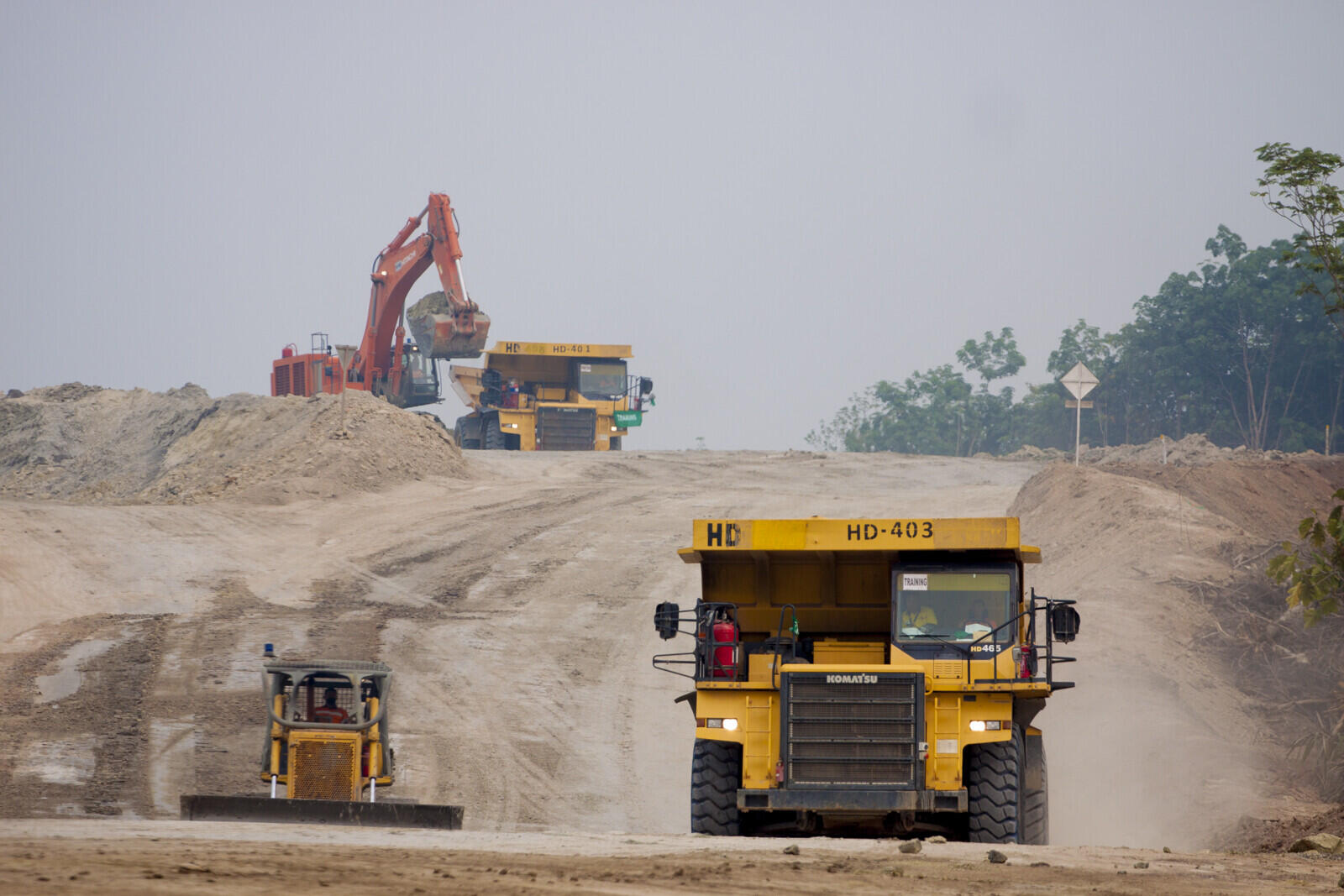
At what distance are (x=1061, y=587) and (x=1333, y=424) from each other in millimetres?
40965

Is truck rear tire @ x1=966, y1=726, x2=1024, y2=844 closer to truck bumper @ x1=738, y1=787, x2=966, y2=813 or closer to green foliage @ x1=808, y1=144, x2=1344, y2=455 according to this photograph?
truck bumper @ x1=738, y1=787, x2=966, y2=813

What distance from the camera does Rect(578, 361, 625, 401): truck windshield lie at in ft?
156

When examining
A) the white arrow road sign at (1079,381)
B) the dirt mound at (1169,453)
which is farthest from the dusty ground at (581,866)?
the dirt mound at (1169,453)

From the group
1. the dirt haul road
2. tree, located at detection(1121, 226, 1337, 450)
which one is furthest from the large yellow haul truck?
tree, located at detection(1121, 226, 1337, 450)

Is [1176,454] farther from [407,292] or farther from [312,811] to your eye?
[312,811]

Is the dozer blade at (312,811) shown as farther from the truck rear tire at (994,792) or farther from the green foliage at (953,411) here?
the green foliage at (953,411)

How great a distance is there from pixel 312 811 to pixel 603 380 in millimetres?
35916

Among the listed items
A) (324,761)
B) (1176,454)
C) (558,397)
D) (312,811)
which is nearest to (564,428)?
(558,397)

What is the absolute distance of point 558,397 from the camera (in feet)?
158

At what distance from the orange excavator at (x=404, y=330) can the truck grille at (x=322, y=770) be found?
3176 cm

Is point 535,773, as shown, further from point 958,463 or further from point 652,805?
point 958,463

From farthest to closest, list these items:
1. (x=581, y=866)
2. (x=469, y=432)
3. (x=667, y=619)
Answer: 1. (x=469, y=432)
2. (x=667, y=619)
3. (x=581, y=866)

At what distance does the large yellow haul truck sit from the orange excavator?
33422 mm

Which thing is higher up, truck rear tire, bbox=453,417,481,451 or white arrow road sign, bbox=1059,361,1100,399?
truck rear tire, bbox=453,417,481,451
